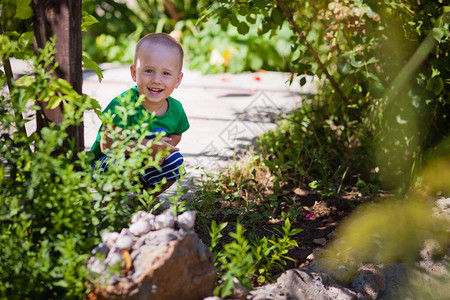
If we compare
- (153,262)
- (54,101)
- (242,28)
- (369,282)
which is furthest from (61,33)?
(369,282)

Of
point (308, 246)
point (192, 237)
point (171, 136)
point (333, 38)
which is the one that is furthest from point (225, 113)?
point (192, 237)

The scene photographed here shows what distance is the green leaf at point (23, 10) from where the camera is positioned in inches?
77.3

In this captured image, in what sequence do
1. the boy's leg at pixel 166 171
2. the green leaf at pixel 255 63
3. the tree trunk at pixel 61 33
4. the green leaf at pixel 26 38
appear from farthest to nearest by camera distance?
the green leaf at pixel 255 63 → the boy's leg at pixel 166 171 → the green leaf at pixel 26 38 → the tree trunk at pixel 61 33

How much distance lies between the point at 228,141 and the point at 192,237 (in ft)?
7.55

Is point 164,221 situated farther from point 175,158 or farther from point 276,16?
point 276,16

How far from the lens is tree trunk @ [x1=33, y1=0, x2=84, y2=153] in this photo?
200 centimetres

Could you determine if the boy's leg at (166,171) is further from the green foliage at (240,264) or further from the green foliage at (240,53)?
the green foliage at (240,53)

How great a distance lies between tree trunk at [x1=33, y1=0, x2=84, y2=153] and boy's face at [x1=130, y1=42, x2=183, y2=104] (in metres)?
0.65

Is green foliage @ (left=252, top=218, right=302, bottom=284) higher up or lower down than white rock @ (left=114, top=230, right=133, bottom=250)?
lower down

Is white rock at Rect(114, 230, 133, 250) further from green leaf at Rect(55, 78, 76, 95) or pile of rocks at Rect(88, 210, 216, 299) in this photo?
green leaf at Rect(55, 78, 76, 95)

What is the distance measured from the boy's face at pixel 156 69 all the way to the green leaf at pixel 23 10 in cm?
73

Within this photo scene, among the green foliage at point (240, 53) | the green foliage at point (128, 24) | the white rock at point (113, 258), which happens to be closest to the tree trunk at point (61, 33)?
the white rock at point (113, 258)

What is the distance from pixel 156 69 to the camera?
107 inches

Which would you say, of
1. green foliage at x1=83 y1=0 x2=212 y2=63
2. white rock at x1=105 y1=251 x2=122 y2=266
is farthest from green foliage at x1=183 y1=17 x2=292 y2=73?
white rock at x1=105 y1=251 x2=122 y2=266
